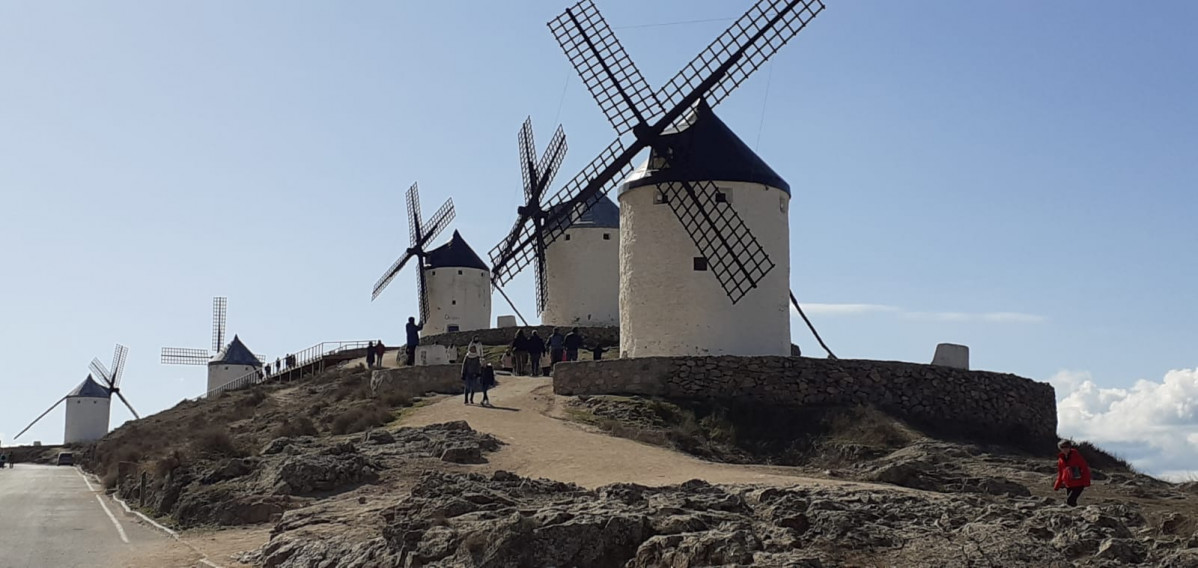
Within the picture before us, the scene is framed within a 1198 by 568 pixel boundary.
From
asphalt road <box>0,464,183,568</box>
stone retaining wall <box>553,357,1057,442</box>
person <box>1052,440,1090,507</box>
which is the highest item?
stone retaining wall <box>553,357,1057,442</box>

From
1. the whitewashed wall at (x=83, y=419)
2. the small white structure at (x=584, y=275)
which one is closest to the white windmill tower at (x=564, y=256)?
the small white structure at (x=584, y=275)

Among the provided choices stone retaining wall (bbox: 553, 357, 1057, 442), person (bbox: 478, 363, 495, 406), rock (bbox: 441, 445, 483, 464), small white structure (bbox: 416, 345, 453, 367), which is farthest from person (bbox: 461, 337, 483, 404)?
rock (bbox: 441, 445, 483, 464)

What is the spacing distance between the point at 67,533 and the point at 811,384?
1340 cm

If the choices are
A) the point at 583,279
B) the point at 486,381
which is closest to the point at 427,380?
the point at 486,381

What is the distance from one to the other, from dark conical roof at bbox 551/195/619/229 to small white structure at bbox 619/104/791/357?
12.2 m

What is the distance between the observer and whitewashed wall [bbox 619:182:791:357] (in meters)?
25.3

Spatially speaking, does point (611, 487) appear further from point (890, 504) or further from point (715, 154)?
point (715, 154)

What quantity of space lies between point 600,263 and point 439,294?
9.19 m

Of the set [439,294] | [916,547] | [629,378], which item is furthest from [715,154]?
[439,294]

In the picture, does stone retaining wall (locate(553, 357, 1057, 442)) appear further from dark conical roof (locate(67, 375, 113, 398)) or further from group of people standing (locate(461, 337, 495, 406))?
dark conical roof (locate(67, 375, 113, 398))

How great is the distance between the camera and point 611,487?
12.2 metres

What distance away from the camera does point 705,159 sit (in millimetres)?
25938

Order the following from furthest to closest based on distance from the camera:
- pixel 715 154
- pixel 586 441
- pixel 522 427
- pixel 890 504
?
pixel 715 154 < pixel 522 427 < pixel 586 441 < pixel 890 504

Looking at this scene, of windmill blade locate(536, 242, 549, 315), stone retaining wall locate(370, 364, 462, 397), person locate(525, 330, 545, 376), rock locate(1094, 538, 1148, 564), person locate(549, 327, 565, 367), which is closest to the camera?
rock locate(1094, 538, 1148, 564)
